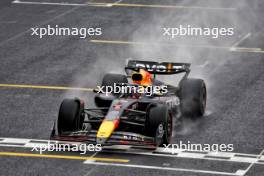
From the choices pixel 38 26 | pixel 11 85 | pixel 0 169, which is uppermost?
pixel 38 26

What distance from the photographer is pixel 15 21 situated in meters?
41.5

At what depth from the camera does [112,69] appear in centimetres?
3444

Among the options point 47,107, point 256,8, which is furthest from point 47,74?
point 256,8

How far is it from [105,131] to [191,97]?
3.69 m

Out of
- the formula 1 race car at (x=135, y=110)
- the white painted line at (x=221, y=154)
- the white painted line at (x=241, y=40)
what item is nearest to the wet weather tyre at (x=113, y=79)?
the formula 1 race car at (x=135, y=110)

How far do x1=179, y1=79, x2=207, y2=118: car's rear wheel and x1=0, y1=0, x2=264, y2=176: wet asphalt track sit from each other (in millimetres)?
288

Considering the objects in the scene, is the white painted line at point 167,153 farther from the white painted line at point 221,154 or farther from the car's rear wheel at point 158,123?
the car's rear wheel at point 158,123

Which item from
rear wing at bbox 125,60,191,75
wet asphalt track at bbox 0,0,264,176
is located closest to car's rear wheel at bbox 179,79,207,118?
wet asphalt track at bbox 0,0,264,176

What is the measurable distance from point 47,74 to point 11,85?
66.6 inches

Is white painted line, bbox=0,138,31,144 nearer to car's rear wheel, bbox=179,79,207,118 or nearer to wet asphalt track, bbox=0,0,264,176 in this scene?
wet asphalt track, bbox=0,0,264,176

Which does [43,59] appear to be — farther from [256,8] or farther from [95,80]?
[256,8]

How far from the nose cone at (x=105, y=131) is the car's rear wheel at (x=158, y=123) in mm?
933

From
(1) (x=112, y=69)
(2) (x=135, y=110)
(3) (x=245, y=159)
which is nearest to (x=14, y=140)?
(2) (x=135, y=110)

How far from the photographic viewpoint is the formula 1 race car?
25469 mm
